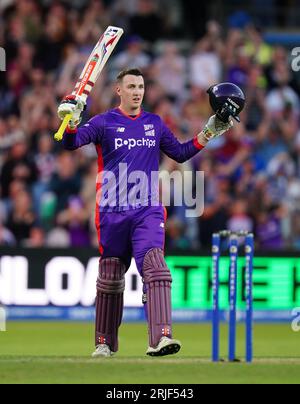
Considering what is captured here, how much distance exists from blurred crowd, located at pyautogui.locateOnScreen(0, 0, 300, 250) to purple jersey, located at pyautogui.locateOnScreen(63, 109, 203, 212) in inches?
278

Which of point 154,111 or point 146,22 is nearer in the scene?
point 154,111

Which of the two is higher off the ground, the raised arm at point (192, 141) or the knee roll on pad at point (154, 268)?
the raised arm at point (192, 141)

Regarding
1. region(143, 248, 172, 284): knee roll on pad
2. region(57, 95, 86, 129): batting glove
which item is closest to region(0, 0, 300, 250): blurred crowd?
region(143, 248, 172, 284): knee roll on pad

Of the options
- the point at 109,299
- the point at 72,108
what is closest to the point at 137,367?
the point at 109,299

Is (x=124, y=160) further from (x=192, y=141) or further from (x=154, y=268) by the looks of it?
(x=154, y=268)

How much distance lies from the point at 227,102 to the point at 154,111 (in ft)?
27.9

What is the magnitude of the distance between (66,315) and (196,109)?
4485mm

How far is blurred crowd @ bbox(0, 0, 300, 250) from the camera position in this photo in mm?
18203

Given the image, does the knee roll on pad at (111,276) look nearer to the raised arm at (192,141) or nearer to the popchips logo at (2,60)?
the raised arm at (192,141)

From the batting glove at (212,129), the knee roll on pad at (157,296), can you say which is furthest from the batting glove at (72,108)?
the knee roll on pad at (157,296)

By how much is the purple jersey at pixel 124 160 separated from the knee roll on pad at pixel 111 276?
1.53 feet

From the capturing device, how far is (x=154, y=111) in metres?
19.3

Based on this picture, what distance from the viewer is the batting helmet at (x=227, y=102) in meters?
10.9

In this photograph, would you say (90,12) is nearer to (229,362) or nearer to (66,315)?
(66,315)
